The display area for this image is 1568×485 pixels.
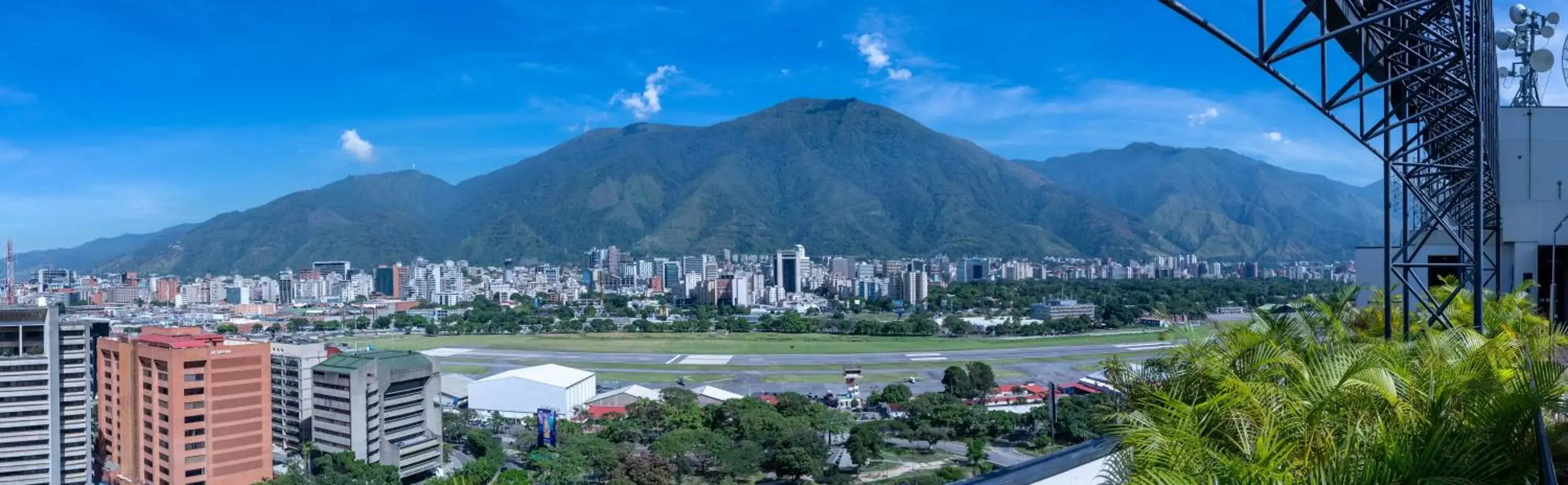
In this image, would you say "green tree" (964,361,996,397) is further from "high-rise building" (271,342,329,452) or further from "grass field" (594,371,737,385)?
"high-rise building" (271,342,329,452)

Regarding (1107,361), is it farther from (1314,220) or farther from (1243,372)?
(1314,220)

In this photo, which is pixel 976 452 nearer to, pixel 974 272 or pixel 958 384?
pixel 958 384

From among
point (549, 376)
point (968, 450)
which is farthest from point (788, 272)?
point (968, 450)

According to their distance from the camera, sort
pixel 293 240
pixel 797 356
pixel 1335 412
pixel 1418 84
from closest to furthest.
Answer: pixel 1335 412 → pixel 1418 84 → pixel 797 356 → pixel 293 240

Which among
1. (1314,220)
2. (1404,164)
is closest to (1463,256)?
(1404,164)

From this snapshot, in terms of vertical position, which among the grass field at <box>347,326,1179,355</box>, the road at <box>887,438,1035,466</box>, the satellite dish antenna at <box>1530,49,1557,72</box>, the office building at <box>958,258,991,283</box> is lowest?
the grass field at <box>347,326,1179,355</box>

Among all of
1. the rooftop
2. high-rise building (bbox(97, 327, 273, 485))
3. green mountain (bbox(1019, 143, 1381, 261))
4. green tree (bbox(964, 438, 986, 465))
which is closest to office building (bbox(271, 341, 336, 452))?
high-rise building (bbox(97, 327, 273, 485))

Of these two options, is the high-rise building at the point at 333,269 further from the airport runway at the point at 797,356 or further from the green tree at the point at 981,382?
the green tree at the point at 981,382

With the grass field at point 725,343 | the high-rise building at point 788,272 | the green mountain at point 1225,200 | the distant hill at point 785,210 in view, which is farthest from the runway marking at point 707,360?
the green mountain at point 1225,200
